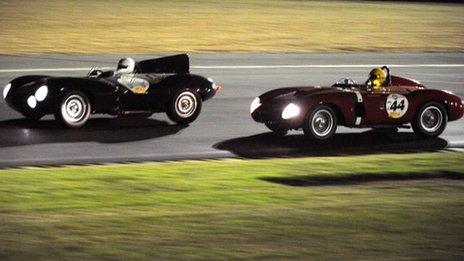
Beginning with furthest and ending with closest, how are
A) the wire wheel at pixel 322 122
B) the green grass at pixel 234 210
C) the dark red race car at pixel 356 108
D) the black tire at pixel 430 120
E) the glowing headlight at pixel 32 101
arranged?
the black tire at pixel 430 120 < the glowing headlight at pixel 32 101 < the wire wheel at pixel 322 122 < the dark red race car at pixel 356 108 < the green grass at pixel 234 210

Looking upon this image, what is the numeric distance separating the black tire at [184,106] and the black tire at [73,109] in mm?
1282

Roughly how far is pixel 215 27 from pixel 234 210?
26.0 meters

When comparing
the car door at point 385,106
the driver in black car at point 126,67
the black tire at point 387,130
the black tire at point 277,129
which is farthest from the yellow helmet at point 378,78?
the driver in black car at point 126,67

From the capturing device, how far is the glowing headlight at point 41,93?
15.7 metres

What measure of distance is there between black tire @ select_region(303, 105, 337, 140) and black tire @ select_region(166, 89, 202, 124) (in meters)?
2.12

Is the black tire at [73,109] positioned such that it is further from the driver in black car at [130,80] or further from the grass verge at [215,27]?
the grass verge at [215,27]

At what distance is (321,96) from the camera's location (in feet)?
50.4

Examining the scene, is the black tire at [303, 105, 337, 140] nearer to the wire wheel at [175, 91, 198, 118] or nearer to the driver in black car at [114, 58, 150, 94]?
the wire wheel at [175, 91, 198, 118]

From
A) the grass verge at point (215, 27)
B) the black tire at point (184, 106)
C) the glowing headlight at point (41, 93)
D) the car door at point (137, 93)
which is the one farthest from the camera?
the grass verge at point (215, 27)

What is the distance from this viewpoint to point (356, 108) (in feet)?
51.5

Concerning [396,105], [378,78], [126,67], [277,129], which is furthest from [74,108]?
[396,105]

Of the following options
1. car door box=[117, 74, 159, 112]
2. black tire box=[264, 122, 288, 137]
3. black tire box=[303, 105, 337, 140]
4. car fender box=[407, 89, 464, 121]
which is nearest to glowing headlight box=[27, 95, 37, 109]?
car door box=[117, 74, 159, 112]

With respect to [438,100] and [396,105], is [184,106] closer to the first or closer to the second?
[396,105]

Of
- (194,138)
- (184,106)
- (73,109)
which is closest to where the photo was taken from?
(194,138)
